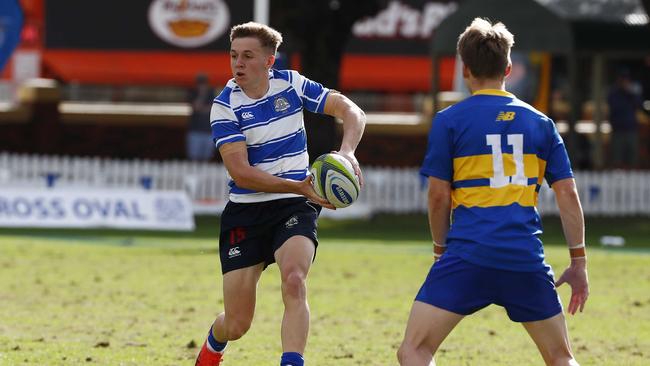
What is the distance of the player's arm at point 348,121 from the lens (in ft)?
25.3

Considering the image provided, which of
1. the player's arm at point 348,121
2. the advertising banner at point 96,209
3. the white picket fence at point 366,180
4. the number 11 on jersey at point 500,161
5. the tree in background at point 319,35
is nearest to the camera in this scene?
the number 11 on jersey at point 500,161

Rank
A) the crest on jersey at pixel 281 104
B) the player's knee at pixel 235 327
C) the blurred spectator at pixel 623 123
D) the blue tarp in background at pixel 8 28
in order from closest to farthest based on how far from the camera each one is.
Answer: the crest on jersey at pixel 281 104, the player's knee at pixel 235 327, the blue tarp in background at pixel 8 28, the blurred spectator at pixel 623 123

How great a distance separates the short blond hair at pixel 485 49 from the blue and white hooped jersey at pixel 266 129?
189cm

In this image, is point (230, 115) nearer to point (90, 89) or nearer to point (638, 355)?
point (638, 355)

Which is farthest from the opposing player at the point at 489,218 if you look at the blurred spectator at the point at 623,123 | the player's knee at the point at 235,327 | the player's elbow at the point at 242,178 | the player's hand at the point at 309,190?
the blurred spectator at the point at 623,123

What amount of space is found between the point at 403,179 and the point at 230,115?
17318 mm

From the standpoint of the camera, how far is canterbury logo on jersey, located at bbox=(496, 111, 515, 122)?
6355 millimetres

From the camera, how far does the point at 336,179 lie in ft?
24.8

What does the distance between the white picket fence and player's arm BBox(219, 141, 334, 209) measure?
54.5ft

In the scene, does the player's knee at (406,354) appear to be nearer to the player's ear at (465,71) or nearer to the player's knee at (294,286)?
the player's ear at (465,71)

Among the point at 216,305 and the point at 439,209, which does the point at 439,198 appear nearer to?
the point at 439,209

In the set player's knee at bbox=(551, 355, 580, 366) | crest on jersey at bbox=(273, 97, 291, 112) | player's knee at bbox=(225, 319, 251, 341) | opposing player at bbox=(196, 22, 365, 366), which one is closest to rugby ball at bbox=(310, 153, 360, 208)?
opposing player at bbox=(196, 22, 365, 366)

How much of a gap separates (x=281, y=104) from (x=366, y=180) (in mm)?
16696

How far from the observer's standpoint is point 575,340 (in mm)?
10938
